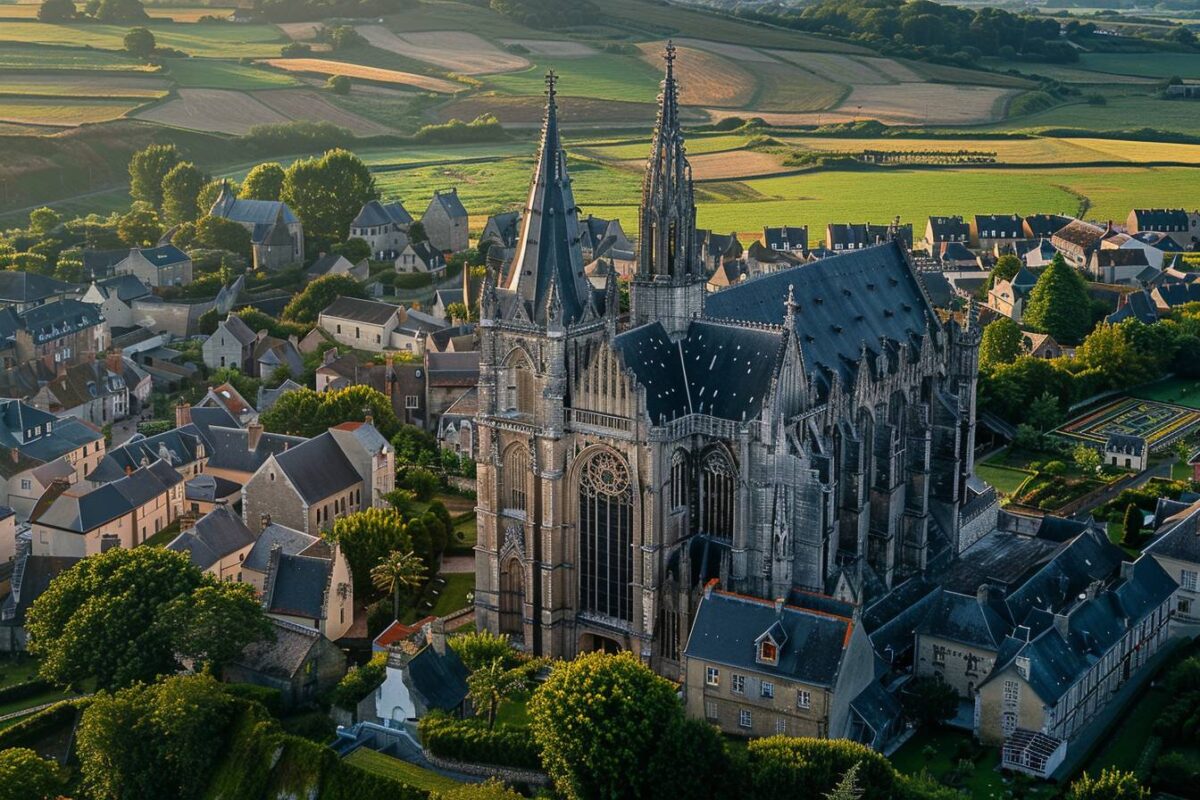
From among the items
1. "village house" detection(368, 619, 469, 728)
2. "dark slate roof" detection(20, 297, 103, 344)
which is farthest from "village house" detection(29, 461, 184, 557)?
"dark slate roof" detection(20, 297, 103, 344)

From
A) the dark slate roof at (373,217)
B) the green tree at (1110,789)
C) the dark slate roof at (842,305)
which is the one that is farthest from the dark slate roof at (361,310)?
the green tree at (1110,789)

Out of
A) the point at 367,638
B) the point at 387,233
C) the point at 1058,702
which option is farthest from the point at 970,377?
the point at 387,233

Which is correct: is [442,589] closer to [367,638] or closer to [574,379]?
[367,638]

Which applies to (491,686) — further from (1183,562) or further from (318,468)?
(1183,562)

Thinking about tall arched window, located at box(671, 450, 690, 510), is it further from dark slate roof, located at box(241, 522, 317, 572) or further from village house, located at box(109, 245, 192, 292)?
village house, located at box(109, 245, 192, 292)

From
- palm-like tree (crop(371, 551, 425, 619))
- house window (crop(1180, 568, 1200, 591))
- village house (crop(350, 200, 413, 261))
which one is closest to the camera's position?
house window (crop(1180, 568, 1200, 591))

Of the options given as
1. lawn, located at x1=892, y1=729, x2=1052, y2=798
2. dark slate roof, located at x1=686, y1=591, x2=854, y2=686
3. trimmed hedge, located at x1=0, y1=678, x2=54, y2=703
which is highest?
dark slate roof, located at x1=686, y1=591, x2=854, y2=686

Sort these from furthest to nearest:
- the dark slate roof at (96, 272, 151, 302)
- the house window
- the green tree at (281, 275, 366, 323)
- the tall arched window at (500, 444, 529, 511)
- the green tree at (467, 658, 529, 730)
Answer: the dark slate roof at (96, 272, 151, 302)
the green tree at (281, 275, 366, 323)
the house window
the tall arched window at (500, 444, 529, 511)
the green tree at (467, 658, 529, 730)
